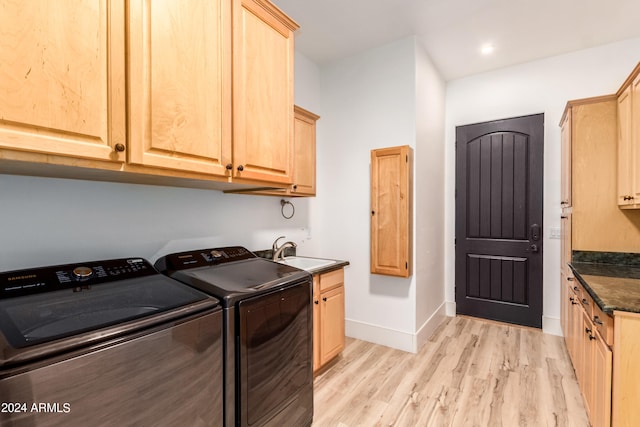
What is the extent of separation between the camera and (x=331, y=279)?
99.5 inches

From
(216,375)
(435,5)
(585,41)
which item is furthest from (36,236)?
(585,41)

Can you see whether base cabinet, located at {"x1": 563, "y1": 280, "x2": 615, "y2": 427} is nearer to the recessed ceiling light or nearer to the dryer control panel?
the dryer control panel

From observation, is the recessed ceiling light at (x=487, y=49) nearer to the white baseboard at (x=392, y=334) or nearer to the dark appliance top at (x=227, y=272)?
the white baseboard at (x=392, y=334)

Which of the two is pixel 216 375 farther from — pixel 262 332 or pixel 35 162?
pixel 35 162

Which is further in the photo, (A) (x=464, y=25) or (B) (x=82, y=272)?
(A) (x=464, y=25)

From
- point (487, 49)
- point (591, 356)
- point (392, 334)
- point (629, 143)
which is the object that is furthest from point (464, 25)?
point (392, 334)

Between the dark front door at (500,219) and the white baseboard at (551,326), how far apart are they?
2.5 inches

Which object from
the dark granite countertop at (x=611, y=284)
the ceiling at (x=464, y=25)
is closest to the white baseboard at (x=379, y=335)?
the dark granite countertop at (x=611, y=284)

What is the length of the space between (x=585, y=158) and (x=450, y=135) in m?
1.58

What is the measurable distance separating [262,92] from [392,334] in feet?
8.11

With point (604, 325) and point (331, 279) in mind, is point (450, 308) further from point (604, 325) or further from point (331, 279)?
point (604, 325)

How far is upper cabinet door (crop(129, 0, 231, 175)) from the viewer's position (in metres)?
1.23

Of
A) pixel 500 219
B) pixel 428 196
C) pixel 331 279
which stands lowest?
pixel 331 279

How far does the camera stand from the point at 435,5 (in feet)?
7.97
